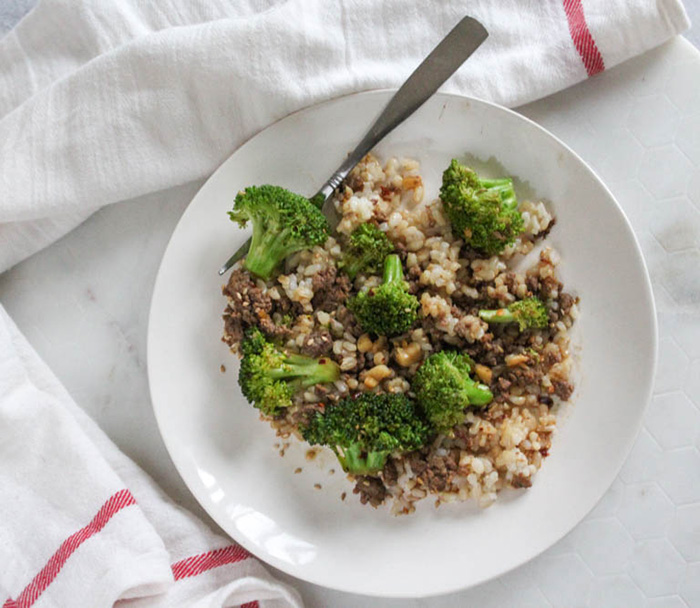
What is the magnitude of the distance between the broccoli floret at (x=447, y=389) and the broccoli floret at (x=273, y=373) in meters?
0.33

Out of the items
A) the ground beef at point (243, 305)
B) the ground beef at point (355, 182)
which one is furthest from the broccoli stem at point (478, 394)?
the ground beef at point (355, 182)

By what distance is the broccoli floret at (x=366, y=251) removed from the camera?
2.54m

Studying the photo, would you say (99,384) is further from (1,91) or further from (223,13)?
(223,13)

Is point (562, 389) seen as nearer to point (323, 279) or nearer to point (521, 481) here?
point (521, 481)

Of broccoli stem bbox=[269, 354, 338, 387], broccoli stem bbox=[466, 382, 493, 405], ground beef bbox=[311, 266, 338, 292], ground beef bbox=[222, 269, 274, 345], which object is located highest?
ground beef bbox=[222, 269, 274, 345]

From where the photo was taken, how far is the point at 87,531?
8.79 ft

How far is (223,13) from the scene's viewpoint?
113 inches

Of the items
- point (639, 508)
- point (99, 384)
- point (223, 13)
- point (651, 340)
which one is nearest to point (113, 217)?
point (99, 384)

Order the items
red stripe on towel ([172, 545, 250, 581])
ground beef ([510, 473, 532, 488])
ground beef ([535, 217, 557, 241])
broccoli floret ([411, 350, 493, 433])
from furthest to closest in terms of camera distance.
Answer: red stripe on towel ([172, 545, 250, 581]) < ground beef ([535, 217, 557, 241]) < ground beef ([510, 473, 532, 488]) < broccoli floret ([411, 350, 493, 433])

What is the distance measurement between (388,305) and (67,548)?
155cm

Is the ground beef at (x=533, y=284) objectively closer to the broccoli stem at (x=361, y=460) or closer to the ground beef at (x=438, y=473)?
the ground beef at (x=438, y=473)

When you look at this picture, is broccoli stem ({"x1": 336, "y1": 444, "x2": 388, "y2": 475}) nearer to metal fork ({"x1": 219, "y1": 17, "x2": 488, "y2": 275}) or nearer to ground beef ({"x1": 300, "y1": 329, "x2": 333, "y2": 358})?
ground beef ({"x1": 300, "y1": 329, "x2": 333, "y2": 358})

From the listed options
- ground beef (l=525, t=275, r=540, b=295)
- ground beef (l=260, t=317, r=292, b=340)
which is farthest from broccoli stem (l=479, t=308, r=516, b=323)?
ground beef (l=260, t=317, r=292, b=340)

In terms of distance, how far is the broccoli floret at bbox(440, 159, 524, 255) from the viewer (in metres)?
2.47
